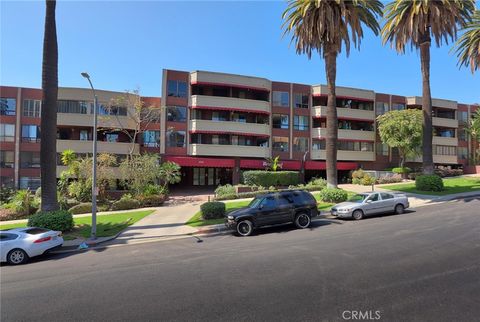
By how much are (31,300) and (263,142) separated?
107 ft

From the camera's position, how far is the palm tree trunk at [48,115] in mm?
16047

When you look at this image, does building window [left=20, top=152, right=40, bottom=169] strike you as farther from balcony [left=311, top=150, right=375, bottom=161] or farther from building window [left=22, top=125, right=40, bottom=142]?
balcony [left=311, top=150, right=375, bottom=161]

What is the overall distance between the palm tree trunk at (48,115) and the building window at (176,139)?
1801 cm

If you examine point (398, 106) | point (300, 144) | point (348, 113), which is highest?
point (398, 106)

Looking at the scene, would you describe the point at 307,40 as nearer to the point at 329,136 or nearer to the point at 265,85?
the point at 329,136

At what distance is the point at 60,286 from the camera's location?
23.8ft

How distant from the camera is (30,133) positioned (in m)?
33.7

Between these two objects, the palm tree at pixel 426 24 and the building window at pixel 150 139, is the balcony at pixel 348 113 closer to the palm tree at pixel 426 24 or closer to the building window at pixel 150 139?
the palm tree at pixel 426 24

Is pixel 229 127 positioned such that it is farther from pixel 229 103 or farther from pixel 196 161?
pixel 196 161

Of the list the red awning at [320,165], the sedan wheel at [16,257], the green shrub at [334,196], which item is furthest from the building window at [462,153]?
the sedan wheel at [16,257]

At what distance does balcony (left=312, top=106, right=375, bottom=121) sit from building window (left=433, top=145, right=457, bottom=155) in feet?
38.0

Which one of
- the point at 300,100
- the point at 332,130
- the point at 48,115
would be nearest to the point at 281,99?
the point at 300,100

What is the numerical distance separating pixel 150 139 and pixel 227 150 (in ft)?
30.0

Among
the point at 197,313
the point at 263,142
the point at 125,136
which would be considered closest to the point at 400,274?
the point at 197,313
